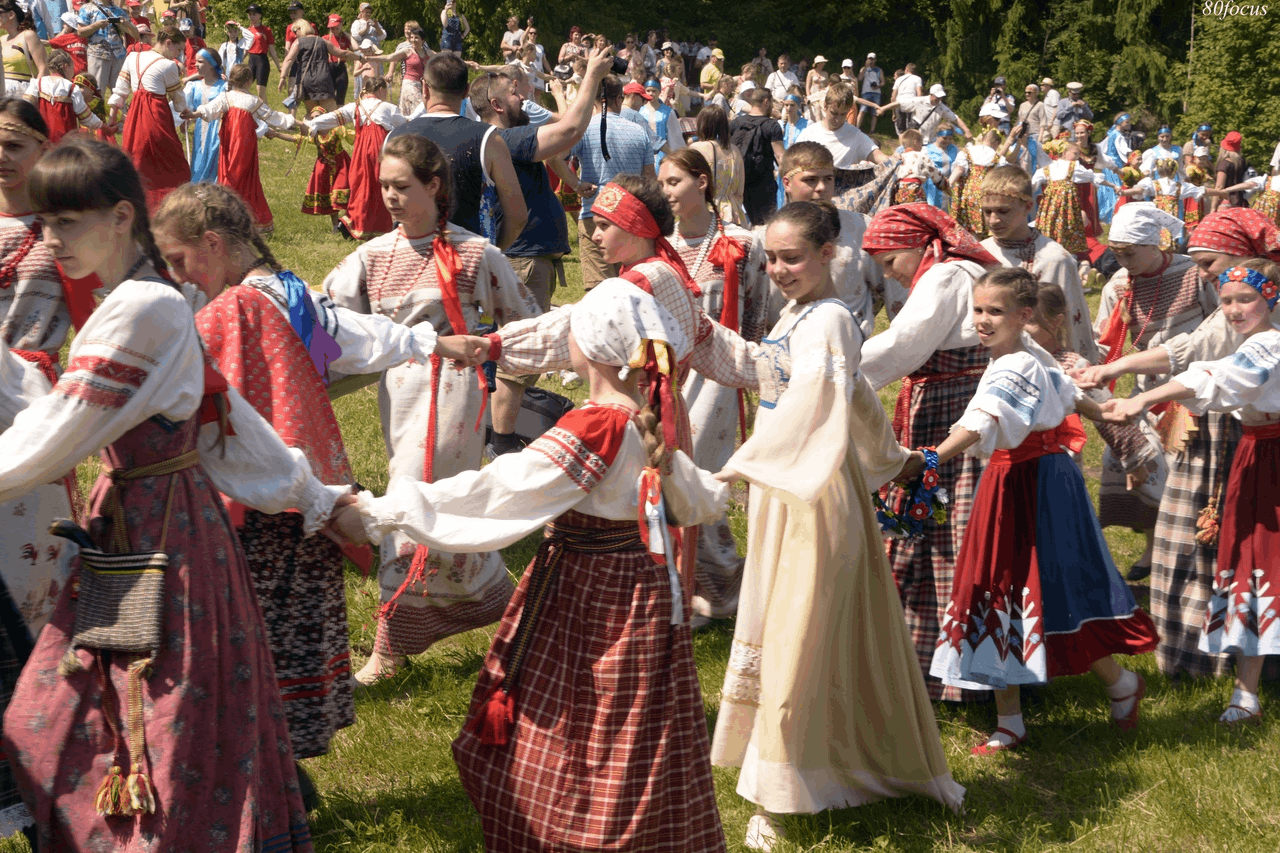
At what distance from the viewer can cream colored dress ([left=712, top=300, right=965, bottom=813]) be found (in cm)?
382

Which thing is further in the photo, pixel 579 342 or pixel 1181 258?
pixel 1181 258

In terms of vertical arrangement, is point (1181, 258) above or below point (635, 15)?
below

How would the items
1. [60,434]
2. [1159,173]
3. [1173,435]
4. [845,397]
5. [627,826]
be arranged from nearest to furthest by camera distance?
1. [60,434]
2. [627,826]
3. [845,397]
4. [1173,435]
5. [1159,173]

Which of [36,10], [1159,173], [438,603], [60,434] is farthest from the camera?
[36,10]

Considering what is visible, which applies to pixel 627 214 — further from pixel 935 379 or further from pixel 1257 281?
pixel 1257 281

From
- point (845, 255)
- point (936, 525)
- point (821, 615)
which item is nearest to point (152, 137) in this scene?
point (845, 255)

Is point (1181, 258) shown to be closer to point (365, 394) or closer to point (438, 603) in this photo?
point (438, 603)

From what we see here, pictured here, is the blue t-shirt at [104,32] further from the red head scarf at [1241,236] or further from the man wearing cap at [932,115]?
the red head scarf at [1241,236]

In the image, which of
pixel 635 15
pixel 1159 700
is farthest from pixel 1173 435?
pixel 635 15

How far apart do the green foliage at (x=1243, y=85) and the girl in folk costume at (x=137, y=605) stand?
29.3 m

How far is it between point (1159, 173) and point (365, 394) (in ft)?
46.7

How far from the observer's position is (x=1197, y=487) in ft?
17.7

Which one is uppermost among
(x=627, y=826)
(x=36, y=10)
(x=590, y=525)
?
(x=36, y=10)

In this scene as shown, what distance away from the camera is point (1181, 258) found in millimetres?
6695
